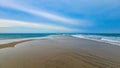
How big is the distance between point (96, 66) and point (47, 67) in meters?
1.80

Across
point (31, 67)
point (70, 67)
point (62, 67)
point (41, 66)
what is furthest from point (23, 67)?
point (70, 67)

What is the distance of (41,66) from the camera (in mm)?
3814

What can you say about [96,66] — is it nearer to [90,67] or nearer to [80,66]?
[90,67]

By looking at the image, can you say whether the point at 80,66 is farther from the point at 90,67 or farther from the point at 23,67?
the point at 23,67

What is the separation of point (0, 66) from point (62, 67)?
7.37 ft

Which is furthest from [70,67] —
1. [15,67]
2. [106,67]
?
[15,67]

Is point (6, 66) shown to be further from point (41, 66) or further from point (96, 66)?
point (96, 66)

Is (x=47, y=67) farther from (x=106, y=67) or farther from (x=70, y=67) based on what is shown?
(x=106, y=67)

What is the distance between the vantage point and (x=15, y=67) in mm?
3701

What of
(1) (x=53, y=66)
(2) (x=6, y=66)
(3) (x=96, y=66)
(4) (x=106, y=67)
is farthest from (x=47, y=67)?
(4) (x=106, y=67)

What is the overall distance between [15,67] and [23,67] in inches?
11.3

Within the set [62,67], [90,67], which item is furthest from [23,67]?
[90,67]

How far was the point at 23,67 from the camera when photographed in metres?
3.70

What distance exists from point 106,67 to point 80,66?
3.02 ft
